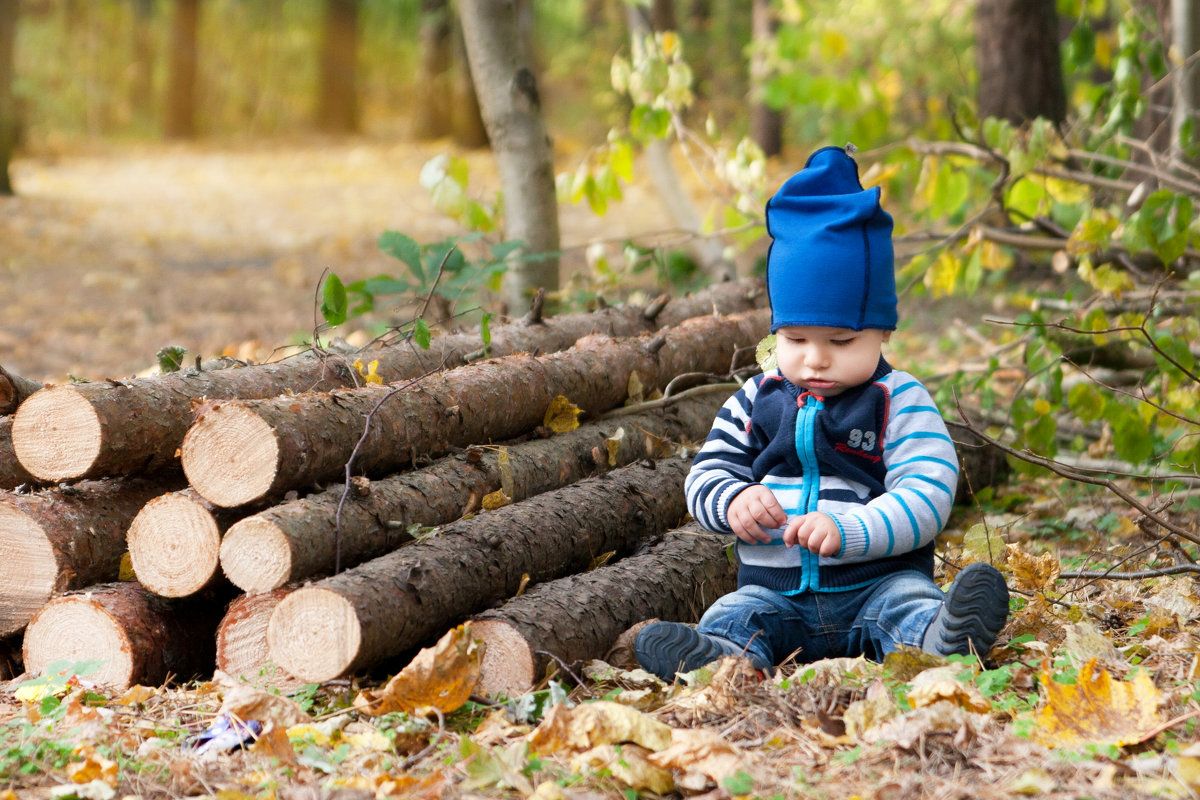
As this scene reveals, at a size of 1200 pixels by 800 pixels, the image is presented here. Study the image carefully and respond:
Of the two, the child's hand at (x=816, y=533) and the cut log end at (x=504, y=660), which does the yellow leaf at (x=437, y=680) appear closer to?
the cut log end at (x=504, y=660)

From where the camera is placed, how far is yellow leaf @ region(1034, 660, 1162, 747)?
2.17m

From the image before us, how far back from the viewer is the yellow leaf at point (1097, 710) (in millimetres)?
2170

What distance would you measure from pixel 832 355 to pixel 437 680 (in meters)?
1.26

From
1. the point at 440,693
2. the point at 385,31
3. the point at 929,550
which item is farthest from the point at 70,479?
the point at 385,31

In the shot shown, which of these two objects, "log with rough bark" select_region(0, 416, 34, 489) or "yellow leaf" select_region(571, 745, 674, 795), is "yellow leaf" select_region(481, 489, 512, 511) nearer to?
"yellow leaf" select_region(571, 745, 674, 795)

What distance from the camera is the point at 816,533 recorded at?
257 cm

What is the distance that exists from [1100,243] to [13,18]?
14.5 metres

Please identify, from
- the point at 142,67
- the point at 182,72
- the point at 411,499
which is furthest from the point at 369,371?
the point at 142,67

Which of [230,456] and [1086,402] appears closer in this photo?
[230,456]

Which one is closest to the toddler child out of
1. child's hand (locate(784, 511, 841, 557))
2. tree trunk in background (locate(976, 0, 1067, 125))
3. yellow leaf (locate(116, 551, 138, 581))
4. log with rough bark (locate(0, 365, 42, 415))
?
child's hand (locate(784, 511, 841, 557))

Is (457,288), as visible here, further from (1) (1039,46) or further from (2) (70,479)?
(1) (1039,46)

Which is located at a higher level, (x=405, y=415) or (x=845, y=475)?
(x=405, y=415)

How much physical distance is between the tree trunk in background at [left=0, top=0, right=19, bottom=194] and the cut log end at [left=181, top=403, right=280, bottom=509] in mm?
13535

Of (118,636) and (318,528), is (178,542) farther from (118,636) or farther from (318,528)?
(318,528)
